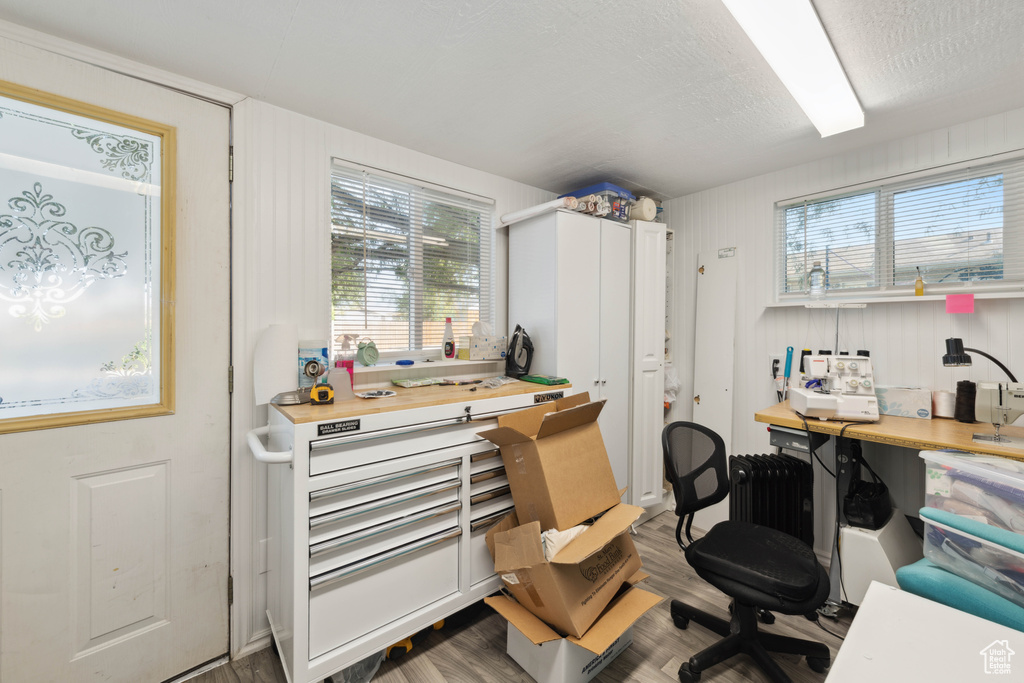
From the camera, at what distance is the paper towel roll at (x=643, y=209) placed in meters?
3.12

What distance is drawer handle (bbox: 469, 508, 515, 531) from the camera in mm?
2035

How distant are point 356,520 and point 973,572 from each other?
1.96 metres

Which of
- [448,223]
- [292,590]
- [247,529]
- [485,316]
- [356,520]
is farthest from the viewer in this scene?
[485,316]

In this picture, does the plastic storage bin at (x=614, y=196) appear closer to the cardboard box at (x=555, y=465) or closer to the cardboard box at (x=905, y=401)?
the cardboard box at (x=555, y=465)

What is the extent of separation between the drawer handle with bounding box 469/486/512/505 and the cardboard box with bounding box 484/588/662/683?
16.9 inches

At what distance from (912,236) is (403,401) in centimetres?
315

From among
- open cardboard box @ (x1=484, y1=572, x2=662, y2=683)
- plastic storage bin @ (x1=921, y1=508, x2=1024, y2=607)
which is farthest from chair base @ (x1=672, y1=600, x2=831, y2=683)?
plastic storage bin @ (x1=921, y1=508, x2=1024, y2=607)

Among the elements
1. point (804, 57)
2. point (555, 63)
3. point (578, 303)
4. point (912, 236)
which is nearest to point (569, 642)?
point (578, 303)

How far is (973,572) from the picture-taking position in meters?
1.04

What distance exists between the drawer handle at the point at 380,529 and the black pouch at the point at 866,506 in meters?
2.00

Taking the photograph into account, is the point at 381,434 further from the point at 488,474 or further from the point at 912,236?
the point at 912,236

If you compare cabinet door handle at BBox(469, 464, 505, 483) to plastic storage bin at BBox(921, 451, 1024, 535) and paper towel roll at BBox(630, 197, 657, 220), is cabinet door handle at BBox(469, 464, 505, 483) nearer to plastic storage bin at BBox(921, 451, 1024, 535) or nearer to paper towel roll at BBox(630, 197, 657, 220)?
plastic storage bin at BBox(921, 451, 1024, 535)

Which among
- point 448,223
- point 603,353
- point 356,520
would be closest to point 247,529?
point 356,520

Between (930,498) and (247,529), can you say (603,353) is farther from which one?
(247,529)
